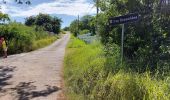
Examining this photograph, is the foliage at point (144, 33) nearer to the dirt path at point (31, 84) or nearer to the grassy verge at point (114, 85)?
the grassy verge at point (114, 85)

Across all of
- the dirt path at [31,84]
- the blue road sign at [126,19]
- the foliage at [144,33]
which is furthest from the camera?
the dirt path at [31,84]

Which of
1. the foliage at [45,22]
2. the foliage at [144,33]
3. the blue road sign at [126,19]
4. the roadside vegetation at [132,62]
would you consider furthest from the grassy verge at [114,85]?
the foliage at [45,22]

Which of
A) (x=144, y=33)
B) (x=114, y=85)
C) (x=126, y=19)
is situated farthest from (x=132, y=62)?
(x=114, y=85)

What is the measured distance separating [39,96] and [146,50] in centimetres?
376

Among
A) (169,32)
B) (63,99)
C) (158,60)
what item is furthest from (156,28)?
(63,99)

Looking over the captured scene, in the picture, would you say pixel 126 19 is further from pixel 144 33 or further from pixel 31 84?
pixel 31 84

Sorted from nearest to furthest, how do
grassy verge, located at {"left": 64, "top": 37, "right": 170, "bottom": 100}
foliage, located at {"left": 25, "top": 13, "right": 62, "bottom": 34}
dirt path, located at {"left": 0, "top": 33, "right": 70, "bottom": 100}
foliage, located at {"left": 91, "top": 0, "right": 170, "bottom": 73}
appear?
grassy verge, located at {"left": 64, "top": 37, "right": 170, "bottom": 100}
foliage, located at {"left": 91, "top": 0, "right": 170, "bottom": 73}
dirt path, located at {"left": 0, "top": 33, "right": 70, "bottom": 100}
foliage, located at {"left": 25, "top": 13, "right": 62, "bottom": 34}

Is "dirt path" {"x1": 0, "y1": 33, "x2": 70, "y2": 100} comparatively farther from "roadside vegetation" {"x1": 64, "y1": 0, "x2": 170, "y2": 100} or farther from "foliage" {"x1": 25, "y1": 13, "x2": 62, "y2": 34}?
"foliage" {"x1": 25, "y1": 13, "x2": 62, "y2": 34}

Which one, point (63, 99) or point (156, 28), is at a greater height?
point (156, 28)

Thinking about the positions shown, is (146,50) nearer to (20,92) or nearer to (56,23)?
(20,92)

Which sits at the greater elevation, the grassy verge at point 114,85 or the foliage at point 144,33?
the foliage at point 144,33

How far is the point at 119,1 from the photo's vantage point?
466 inches

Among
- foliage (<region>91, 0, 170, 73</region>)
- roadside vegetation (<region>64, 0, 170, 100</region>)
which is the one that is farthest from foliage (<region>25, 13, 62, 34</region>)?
foliage (<region>91, 0, 170, 73</region>)

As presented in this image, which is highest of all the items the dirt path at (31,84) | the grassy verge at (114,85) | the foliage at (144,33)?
the foliage at (144,33)
